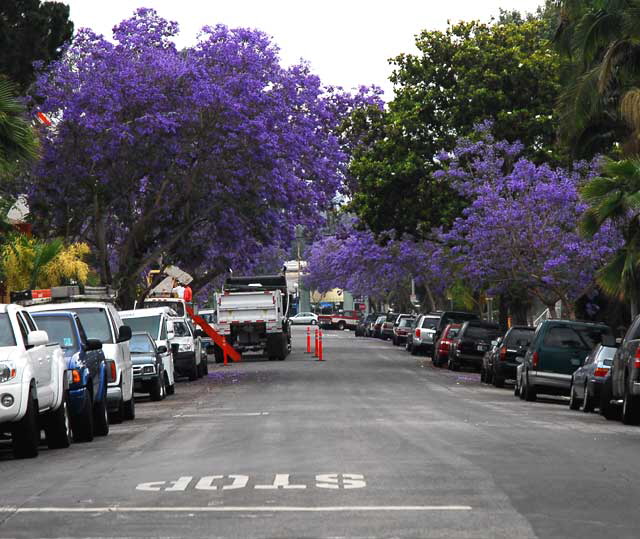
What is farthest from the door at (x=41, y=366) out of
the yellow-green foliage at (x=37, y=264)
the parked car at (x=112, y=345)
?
the yellow-green foliage at (x=37, y=264)

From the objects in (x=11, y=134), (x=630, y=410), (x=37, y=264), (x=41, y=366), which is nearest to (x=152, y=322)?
(x=37, y=264)

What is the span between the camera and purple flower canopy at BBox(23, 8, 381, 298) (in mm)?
40906

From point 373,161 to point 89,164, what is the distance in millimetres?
10736

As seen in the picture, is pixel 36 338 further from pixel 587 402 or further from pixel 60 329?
pixel 587 402

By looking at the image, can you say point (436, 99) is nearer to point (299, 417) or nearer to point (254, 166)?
point (254, 166)

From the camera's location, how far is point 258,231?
4528 centimetres

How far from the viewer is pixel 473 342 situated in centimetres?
4634

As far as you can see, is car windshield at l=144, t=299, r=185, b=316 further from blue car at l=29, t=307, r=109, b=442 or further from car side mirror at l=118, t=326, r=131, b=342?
blue car at l=29, t=307, r=109, b=442

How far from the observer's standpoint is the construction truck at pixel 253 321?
53.5m

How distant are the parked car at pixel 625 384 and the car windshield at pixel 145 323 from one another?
48.6ft

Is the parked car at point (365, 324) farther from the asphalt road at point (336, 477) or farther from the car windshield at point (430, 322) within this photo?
the asphalt road at point (336, 477)

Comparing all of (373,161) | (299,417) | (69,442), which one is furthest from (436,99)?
(69,442)

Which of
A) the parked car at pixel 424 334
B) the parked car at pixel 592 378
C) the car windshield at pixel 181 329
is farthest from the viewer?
the parked car at pixel 424 334

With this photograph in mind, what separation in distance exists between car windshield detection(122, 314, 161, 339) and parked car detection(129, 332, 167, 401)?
196 inches
